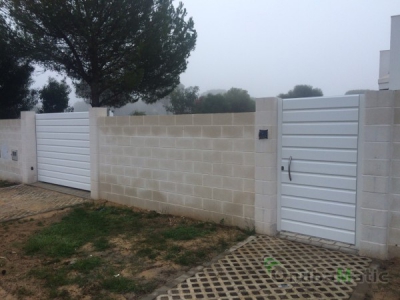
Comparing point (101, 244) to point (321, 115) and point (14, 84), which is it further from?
point (14, 84)

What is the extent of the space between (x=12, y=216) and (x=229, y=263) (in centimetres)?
485

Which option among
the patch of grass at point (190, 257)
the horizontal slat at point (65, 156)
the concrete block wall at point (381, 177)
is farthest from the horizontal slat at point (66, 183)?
the concrete block wall at point (381, 177)

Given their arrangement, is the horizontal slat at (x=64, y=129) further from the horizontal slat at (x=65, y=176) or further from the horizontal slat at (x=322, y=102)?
the horizontal slat at (x=322, y=102)

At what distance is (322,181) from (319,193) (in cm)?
17

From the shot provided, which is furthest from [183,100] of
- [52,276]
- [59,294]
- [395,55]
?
[59,294]

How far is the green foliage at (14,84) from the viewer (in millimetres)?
14694

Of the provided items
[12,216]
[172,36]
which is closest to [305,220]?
[12,216]

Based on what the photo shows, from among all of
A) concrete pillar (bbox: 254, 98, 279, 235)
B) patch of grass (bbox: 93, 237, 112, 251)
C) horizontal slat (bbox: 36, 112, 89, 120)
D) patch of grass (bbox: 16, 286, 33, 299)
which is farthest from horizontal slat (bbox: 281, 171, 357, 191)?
horizontal slat (bbox: 36, 112, 89, 120)

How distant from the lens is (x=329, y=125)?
488 centimetres

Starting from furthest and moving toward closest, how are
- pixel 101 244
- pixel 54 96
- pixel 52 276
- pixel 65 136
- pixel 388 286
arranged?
pixel 54 96 < pixel 65 136 < pixel 101 244 < pixel 52 276 < pixel 388 286

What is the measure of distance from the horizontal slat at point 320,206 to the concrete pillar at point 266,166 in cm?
22

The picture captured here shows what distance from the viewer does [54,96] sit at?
17.8 m

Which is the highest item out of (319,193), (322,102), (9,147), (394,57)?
(394,57)

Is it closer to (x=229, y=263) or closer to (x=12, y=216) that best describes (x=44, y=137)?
(x=12, y=216)
